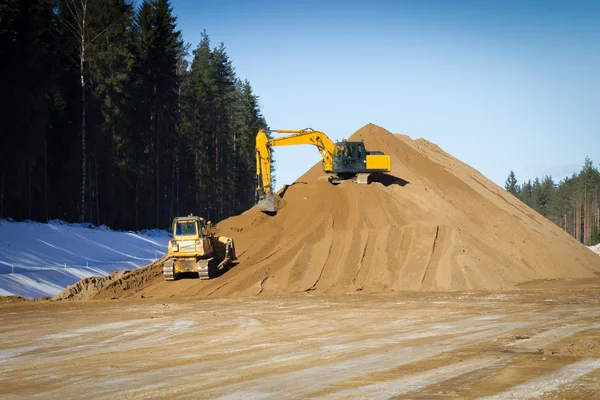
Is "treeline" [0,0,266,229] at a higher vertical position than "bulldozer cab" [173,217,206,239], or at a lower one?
higher

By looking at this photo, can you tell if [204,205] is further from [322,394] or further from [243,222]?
[322,394]

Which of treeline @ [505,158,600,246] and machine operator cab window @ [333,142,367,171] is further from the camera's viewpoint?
treeline @ [505,158,600,246]

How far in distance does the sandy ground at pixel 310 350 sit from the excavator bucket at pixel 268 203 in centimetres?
1200

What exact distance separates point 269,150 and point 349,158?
4.62 metres

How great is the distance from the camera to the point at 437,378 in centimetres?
1004

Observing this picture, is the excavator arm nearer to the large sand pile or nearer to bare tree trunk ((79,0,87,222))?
the large sand pile

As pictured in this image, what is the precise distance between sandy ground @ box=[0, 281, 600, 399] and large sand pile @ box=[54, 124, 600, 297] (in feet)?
15.5

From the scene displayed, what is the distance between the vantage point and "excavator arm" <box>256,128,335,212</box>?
35.3m

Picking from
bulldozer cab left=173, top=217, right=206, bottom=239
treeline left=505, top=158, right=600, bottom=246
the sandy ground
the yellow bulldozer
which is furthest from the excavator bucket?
treeline left=505, top=158, right=600, bottom=246

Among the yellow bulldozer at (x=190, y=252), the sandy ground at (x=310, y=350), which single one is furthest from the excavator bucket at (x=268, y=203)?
the sandy ground at (x=310, y=350)

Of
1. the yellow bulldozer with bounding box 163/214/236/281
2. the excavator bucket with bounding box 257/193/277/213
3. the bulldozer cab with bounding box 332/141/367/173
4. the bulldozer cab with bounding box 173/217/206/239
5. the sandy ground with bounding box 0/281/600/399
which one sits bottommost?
the sandy ground with bounding box 0/281/600/399

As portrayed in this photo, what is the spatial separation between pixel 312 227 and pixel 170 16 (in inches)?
1340

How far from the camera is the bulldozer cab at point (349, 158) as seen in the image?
37.7m

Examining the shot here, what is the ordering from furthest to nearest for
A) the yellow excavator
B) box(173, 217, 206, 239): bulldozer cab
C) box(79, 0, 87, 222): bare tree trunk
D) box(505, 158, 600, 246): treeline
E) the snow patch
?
1. box(505, 158, 600, 246): treeline
2. box(79, 0, 87, 222): bare tree trunk
3. the yellow excavator
4. the snow patch
5. box(173, 217, 206, 239): bulldozer cab
